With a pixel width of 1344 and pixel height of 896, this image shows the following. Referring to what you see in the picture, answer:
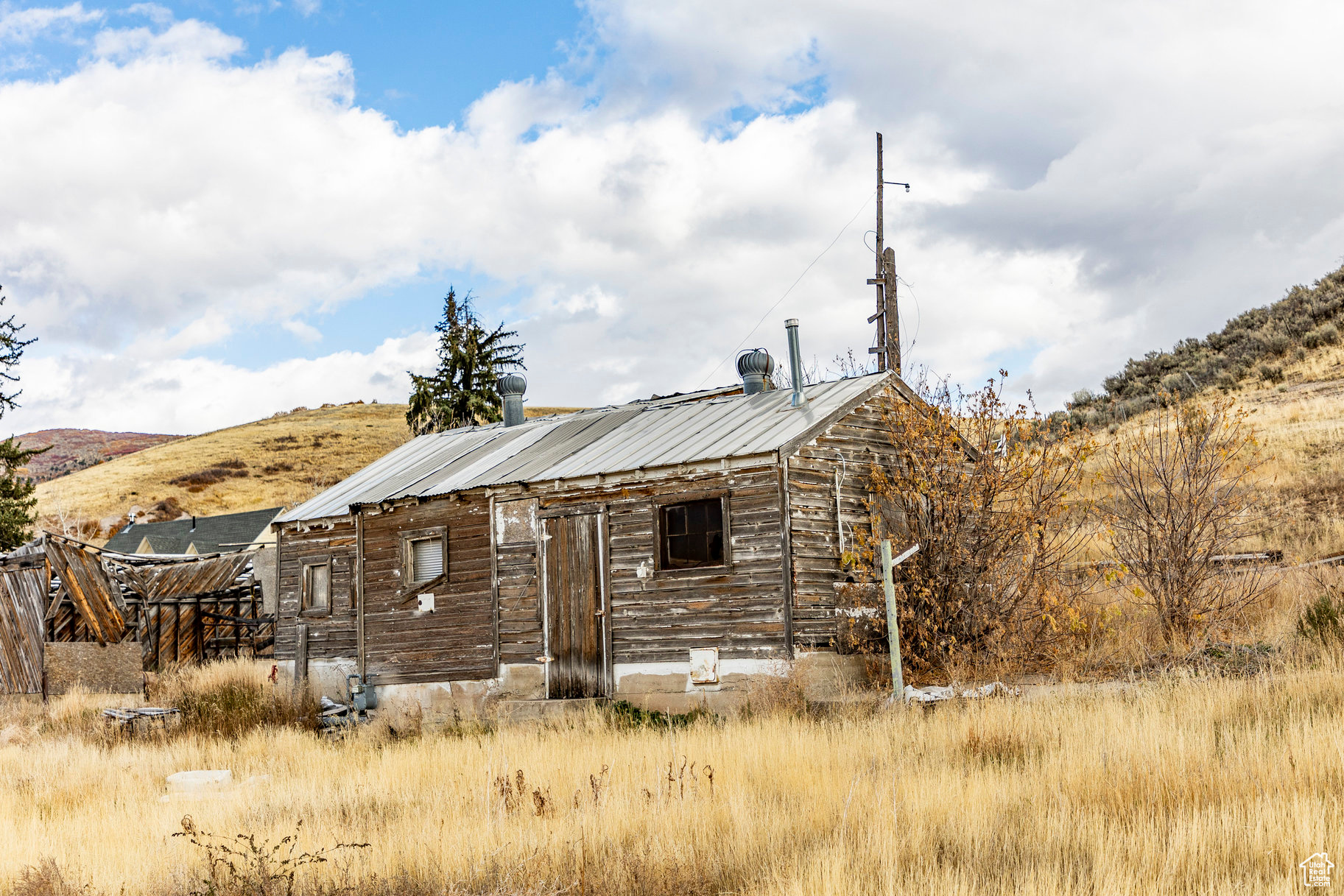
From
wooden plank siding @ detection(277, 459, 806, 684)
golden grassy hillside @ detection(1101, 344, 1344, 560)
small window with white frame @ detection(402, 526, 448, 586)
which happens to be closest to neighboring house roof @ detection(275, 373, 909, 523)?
wooden plank siding @ detection(277, 459, 806, 684)

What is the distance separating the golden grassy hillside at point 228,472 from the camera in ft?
220

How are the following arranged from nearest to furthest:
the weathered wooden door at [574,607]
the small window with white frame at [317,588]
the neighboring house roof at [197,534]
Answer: the weathered wooden door at [574,607], the small window with white frame at [317,588], the neighboring house roof at [197,534]

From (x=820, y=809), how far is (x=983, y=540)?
731 centimetres

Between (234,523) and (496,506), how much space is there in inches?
1471

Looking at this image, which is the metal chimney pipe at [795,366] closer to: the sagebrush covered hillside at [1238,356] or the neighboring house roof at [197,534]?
the sagebrush covered hillside at [1238,356]

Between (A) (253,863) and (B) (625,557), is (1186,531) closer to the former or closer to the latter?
(B) (625,557)

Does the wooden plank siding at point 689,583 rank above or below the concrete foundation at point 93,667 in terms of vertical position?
above

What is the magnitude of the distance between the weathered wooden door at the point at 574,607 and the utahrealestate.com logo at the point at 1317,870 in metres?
10.3

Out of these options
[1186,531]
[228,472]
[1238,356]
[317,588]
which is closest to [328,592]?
[317,588]

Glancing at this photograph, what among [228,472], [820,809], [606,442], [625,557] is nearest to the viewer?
[820,809]

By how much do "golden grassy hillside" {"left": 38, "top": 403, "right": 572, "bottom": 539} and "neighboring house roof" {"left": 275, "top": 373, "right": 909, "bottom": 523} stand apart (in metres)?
41.8

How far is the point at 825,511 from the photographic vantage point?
14.6 metres

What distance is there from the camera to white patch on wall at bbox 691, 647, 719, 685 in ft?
46.0

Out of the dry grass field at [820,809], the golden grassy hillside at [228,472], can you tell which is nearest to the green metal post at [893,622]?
the dry grass field at [820,809]
